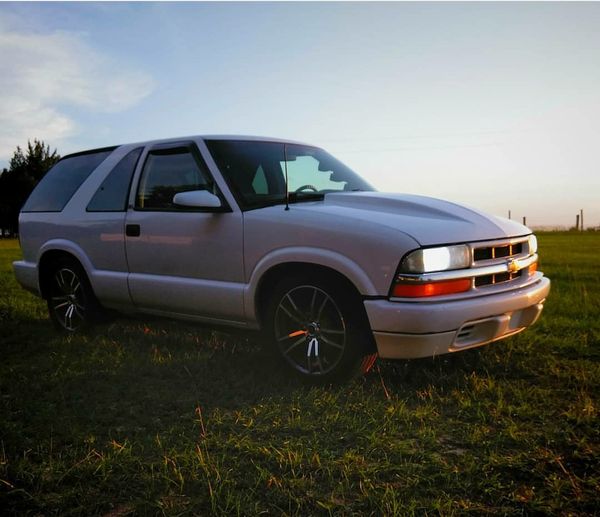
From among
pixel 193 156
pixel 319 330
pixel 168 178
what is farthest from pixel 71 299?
pixel 319 330

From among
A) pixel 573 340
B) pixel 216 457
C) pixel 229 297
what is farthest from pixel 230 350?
pixel 573 340

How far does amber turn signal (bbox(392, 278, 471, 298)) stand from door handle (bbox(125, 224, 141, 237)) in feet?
8.17

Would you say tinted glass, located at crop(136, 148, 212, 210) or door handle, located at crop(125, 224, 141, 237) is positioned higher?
tinted glass, located at crop(136, 148, 212, 210)

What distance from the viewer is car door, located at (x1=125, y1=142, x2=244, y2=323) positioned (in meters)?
4.50

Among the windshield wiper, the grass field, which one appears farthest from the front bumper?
the windshield wiper

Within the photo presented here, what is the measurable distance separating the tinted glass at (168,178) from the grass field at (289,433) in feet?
4.22

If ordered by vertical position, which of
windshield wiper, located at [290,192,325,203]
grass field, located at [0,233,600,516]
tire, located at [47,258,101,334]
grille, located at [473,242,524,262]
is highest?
windshield wiper, located at [290,192,325,203]

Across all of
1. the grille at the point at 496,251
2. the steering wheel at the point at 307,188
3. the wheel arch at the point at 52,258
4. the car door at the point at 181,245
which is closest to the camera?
the grille at the point at 496,251

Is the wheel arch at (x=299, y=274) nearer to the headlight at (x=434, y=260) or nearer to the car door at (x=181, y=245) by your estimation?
the car door at (x=181, y=245)

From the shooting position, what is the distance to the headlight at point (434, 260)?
11.9 feet

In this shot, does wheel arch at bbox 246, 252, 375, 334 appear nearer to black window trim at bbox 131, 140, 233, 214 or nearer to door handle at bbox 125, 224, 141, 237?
black window trim at bbox 131, 140, 233, 214

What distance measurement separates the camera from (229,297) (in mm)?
4512

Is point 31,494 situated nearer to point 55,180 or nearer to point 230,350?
point 230,350

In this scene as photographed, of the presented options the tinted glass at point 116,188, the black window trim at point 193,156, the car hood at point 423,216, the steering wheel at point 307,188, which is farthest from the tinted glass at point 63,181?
the car hood at point 423,216
